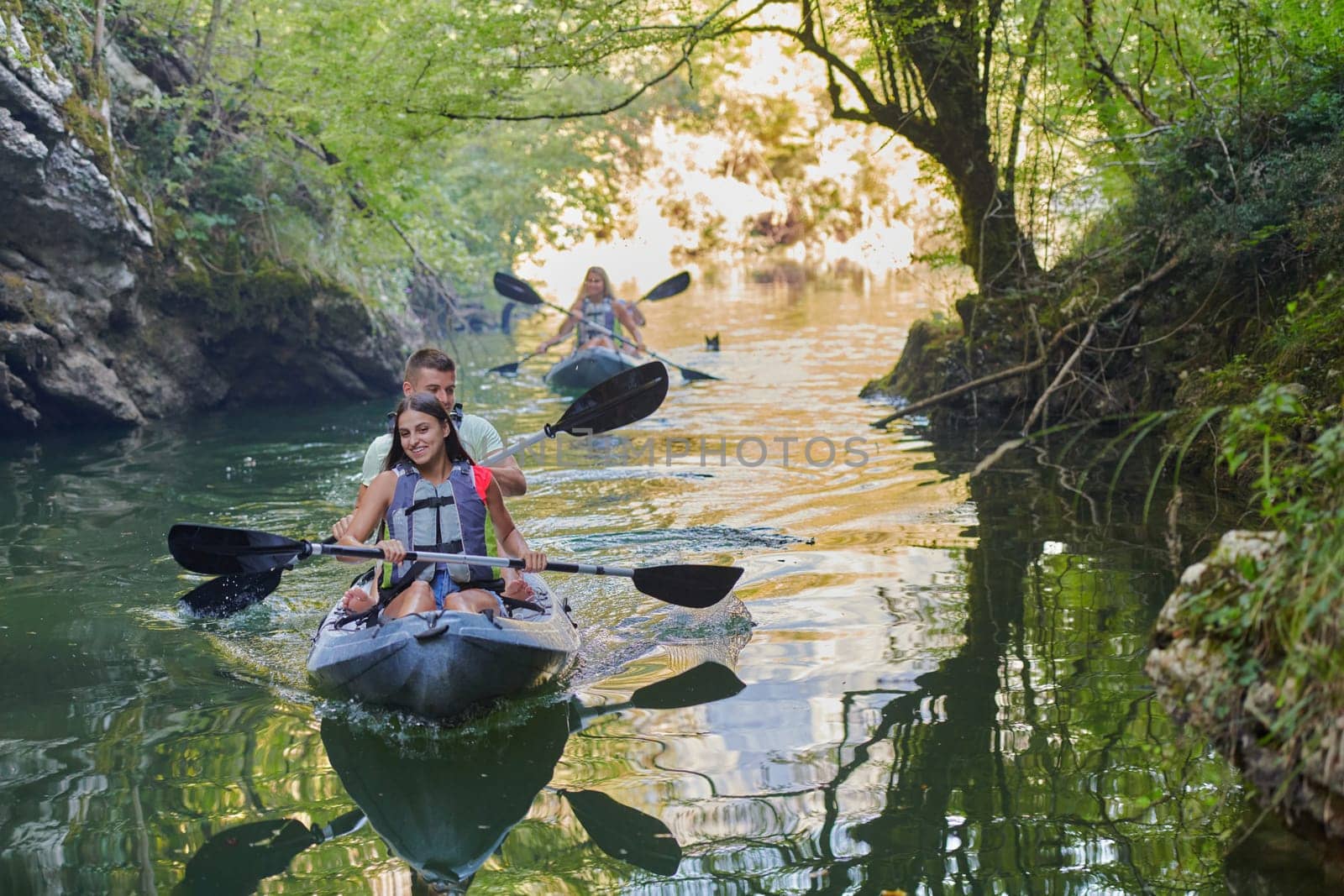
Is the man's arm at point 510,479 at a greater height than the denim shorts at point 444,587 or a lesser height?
greater

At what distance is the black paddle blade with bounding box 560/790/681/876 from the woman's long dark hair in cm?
145

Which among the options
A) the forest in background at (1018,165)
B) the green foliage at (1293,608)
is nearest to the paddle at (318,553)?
the forest in background at (1018,165)

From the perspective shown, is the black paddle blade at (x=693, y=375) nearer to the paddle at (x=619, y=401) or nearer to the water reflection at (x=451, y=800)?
the paddle at (x=619, y=401)

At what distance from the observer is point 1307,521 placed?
2814 mm

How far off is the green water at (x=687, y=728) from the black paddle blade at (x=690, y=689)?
5 cm

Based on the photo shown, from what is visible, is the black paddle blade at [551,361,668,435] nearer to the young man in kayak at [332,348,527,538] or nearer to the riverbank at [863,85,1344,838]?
the young man in kayak at [332,348,527,538]

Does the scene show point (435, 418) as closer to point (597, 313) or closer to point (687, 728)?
point (687, 728)

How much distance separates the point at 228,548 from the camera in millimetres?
4797

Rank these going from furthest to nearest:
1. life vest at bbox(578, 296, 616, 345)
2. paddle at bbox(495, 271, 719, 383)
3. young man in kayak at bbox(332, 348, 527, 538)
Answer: life vest at bbox(578, 296, 616, 345), paddle at bbox(495, 271, 719, 383), young man in kayak at bbox(332, 348, 527, 538)

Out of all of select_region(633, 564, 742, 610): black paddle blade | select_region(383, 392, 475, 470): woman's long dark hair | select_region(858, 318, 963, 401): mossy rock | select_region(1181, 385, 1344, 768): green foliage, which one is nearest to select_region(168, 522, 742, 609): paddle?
select_region(633, 564, 742, 610): black paddle blade

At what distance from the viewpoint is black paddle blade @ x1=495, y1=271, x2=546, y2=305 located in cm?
1257

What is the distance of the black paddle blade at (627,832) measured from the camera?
3449 millimetres

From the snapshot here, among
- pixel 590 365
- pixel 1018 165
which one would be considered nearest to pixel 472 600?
pixel 1018 165

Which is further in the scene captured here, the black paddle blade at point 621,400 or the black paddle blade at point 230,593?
the black paddle blade at point 621,400
